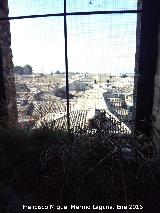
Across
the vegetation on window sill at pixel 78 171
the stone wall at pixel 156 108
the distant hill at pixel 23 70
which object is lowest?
the vegetation on window sill at pixel 78 171

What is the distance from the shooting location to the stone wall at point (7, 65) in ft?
12.9

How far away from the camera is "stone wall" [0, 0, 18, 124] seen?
3.95 metres

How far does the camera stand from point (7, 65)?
414 centimetres

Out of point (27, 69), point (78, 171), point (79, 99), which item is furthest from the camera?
point (27, 69)

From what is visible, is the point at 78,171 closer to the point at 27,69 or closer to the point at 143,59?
the point at 143,59

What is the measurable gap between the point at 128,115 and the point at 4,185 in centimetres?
181

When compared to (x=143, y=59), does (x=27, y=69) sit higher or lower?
lower

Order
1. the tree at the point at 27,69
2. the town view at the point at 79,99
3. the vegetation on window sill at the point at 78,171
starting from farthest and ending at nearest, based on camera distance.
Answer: the tree at the point at 27,69 → the town view at the point at 79,99 → the vegetation on window sill at the point at 78,171

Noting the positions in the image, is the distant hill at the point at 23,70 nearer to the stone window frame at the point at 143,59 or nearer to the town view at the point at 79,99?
the town view at the point at 79,99

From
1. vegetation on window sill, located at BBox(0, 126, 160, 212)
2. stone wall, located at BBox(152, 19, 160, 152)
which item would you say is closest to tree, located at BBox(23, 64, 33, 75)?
vegetation on window sill, located at BBox(0, 126, 160, 212)

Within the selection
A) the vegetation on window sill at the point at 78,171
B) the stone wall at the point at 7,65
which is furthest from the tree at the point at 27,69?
the vegetation on window sill at the point at 78,171

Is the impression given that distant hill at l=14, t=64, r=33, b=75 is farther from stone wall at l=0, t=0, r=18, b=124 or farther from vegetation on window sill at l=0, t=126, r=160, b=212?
vegetation on window sill at l=0, t=126, r=160, b=212

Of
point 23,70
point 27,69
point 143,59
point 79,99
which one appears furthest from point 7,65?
point 143,59

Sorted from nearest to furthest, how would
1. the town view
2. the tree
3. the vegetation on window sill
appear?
the vegetation on window sill < the town view < the tree
